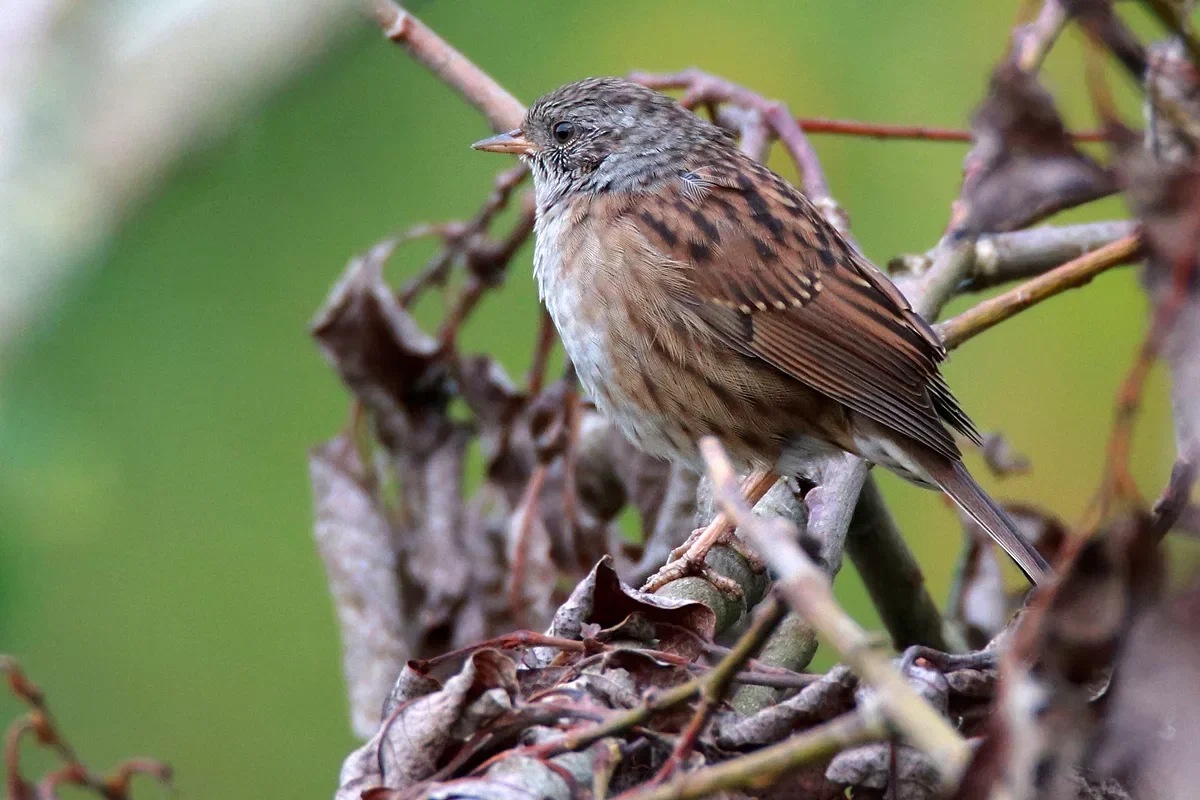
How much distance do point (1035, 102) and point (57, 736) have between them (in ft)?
5.36

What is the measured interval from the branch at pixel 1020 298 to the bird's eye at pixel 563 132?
1235 millimetres

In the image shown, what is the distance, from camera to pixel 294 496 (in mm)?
4676

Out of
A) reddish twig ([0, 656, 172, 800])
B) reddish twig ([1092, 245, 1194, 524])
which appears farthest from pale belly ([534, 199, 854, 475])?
reddish twig ([1092, 245, 1194, 524])

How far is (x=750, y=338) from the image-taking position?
2.94 meters

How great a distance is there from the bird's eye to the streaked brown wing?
1.74ft

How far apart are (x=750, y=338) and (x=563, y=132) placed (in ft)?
3.02

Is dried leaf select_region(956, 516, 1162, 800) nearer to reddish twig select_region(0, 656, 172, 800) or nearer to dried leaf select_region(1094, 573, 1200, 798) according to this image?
dried leaf select_region(1094, 573, 1200, 798)

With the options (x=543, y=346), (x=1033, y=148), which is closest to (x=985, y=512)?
(x=543, y=346)

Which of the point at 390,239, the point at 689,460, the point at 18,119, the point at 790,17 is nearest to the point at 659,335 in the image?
the point at 689,460

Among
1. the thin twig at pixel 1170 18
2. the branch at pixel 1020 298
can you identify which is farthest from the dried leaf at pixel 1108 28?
the branch at pixel 1020 298

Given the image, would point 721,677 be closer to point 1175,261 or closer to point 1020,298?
point 1175,261

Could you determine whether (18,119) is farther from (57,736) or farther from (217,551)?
(217,551)

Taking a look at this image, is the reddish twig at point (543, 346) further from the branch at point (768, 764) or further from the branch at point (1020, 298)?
the branch at point (768, 764)

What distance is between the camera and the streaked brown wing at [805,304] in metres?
2.87
